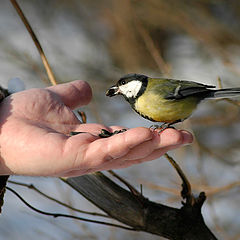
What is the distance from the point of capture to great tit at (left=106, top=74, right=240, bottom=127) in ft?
5.63

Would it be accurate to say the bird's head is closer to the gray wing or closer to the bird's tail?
the gray wing

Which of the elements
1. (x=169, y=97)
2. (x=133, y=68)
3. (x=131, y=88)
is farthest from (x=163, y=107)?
(x=133, y=68)

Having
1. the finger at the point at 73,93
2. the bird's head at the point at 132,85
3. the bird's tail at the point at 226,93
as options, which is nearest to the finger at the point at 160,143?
the bird's tail at the point at 226,93

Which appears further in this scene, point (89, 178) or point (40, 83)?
point (40, 83)

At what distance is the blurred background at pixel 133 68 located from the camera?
269 centimetres

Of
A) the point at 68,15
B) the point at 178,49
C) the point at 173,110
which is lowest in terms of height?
the point at 173,110

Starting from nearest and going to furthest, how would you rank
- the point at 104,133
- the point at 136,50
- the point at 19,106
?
the point at 104,133 < the point at 19,106 < the point at 136,50

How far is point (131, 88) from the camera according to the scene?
6.18ft

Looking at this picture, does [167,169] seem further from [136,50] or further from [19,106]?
[19,106]

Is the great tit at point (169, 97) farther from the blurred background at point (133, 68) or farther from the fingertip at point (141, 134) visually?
the fingertip at point (141, 134)

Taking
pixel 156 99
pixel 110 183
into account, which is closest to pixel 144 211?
pixel 110 183

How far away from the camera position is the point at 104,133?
1684 mm

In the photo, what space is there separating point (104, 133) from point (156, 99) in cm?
28

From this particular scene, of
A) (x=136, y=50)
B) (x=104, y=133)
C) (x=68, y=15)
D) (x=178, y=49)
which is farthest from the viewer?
(x=68, y=15)
